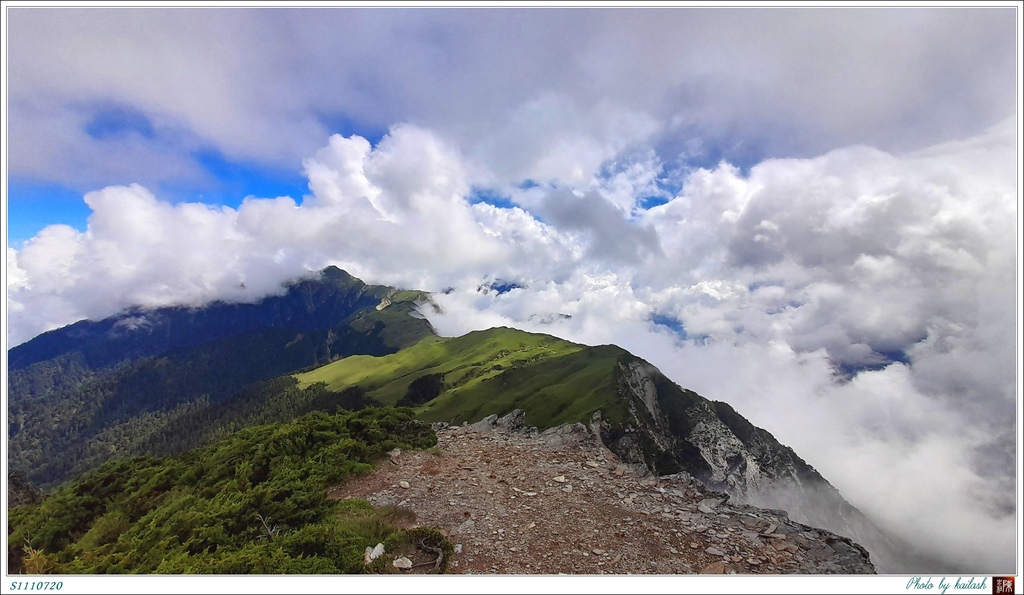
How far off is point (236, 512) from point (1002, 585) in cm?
1469

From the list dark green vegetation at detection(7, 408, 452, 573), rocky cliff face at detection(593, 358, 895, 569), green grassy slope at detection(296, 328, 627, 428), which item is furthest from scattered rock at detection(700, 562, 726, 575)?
rocky cliff face at detection(593, 358, 895, 569)

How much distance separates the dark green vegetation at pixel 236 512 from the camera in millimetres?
7301

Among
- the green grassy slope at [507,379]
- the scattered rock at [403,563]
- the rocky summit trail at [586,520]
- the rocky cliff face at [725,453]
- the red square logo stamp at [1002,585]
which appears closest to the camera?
the scattered rock at [403,563]

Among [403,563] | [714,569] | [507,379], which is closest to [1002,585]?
[714,569]

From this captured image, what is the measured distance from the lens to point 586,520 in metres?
8.23

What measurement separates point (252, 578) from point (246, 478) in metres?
3.71

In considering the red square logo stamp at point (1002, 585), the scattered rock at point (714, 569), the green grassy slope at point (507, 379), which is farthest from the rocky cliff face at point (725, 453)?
the scattered rock at point (714, 569)

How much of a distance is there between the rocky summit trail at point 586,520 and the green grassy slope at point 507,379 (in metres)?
35.4

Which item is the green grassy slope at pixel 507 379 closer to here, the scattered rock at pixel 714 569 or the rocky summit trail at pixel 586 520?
the rocky summit trail at pixel 586 520

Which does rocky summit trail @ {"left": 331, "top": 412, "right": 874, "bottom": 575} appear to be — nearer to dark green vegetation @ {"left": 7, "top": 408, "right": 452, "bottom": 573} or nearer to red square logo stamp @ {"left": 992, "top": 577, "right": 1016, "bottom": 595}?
dark green vegetation @ {"left": 7, "top": 408, "right": 452, "bottom": 573}

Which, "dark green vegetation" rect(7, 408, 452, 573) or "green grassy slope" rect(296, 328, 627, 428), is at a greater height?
"green grassy slope" rect(296, 328, 627, 428)

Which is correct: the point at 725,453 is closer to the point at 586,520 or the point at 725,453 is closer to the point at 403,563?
the point at 586,520

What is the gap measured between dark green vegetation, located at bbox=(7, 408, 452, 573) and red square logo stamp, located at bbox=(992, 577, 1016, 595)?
1035 cm

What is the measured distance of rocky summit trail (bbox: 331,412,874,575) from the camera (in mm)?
7273
